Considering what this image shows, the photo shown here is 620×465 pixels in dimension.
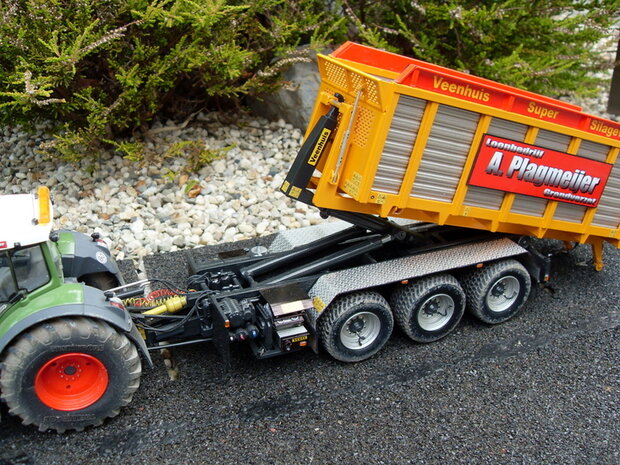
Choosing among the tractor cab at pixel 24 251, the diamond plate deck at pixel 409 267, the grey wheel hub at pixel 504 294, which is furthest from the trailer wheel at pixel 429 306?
the tractor cab at pixel 24 251

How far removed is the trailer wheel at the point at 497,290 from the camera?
608 cm

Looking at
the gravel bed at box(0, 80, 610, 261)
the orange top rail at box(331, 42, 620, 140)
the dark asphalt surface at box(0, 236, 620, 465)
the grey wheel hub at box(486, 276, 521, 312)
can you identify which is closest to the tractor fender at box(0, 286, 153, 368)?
the dark asphalt surface at box(0, 236, 620, 465)

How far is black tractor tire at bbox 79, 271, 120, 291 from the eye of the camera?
5609 millimetres

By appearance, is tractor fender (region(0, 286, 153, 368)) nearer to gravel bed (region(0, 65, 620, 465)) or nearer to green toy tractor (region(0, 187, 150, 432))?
green toy tractor (region(0, 187, 150, 432))

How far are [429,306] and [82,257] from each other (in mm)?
3299

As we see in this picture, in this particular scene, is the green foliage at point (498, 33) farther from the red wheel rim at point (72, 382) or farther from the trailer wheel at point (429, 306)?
the red wheel rim at point (72, 382)

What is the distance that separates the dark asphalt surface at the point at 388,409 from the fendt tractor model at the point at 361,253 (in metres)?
0.23

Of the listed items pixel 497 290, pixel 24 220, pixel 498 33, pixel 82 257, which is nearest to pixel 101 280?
pixel 82 257

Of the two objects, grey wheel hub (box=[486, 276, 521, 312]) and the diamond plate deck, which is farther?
grey wheel hub (box=[486, 276, 521, 312])

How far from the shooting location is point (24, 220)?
4.47m

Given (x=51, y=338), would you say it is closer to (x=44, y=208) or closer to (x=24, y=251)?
(x=24, y=251)

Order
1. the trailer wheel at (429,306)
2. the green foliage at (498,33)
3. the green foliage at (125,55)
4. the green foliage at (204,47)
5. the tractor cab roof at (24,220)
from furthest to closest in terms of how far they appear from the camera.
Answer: the green foliage at (498,33) < the green foliage at (204,47) < the green foliage at (125,55) < the trailer wheel at (429,306) < the tractor cab roof at (24,220)

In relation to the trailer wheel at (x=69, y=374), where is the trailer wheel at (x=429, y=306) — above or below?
above

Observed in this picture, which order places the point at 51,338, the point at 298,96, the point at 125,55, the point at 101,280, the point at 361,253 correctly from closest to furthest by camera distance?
the point at 51,338
the point at 101,280
the point at 361,253
the point at 125,55
the point at 298,96
